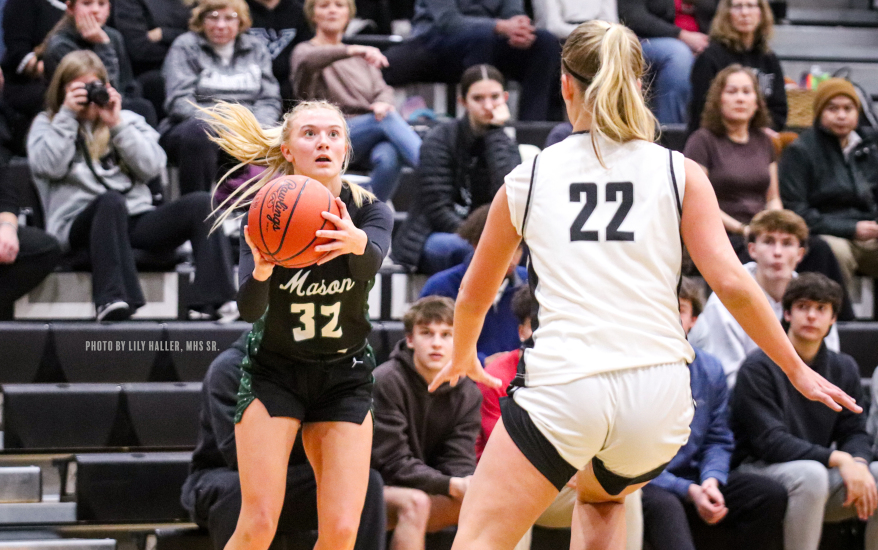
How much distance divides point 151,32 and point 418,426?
132 inches

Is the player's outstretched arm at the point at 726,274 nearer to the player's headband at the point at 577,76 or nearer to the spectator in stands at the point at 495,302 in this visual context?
the player's headband at the point at 577,76

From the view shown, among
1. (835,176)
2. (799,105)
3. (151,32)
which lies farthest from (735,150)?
(151,32)

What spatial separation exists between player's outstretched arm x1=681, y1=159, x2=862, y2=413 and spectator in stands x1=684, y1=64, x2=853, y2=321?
11.2 feet

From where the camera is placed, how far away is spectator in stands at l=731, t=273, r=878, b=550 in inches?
167

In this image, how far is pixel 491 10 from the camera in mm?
6691

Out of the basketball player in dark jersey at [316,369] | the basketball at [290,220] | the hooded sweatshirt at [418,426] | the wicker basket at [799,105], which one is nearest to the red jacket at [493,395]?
the hooded sweatshirt at [418,426]

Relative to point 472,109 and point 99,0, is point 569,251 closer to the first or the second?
point 472,109

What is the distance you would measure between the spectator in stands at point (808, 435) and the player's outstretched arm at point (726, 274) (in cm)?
211

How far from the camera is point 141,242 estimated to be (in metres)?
5.18

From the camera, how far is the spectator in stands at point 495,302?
486cm

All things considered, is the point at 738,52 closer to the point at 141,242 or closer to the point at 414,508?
the point at 141,242

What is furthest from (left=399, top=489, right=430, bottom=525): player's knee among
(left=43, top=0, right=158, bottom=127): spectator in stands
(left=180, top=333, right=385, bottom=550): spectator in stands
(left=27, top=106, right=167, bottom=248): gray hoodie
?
(left=43, top=0, right=158, bottom=127): spectator in stands

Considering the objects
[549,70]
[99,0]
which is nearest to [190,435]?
[99,0]

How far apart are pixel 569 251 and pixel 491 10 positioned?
4.68m
